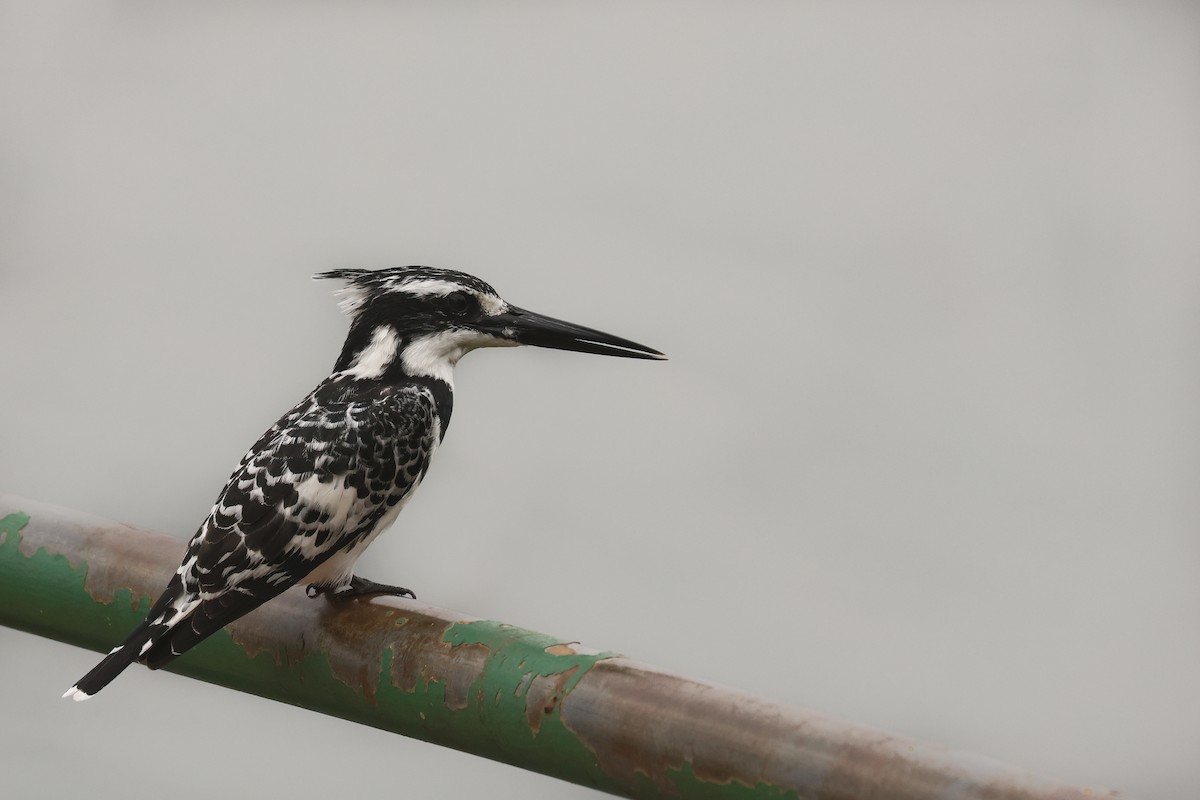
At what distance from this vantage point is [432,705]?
1.02 m

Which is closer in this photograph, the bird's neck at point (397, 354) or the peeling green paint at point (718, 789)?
the peeling green paint at point (718, 789)

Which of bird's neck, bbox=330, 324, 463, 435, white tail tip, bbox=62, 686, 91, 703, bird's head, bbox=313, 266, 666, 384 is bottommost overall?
white tail tip, bbox=62, 686, 91, 703

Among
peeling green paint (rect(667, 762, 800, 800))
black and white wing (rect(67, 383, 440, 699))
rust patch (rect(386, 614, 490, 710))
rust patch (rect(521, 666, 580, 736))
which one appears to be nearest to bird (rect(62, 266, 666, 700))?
black and white wing (rect(67, 383, 440, 699))

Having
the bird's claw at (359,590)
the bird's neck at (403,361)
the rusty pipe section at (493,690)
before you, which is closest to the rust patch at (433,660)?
the rusty pipe section at (493,690)

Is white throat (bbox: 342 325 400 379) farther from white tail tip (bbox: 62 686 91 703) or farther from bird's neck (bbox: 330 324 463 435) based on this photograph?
white tail tip (bbox: 62 686 91 703)

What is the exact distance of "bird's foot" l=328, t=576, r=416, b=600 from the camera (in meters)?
1.28

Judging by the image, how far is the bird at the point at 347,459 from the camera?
1.19 meters

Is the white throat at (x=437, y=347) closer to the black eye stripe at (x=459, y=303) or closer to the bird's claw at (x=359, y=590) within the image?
the black eye stripe at (x=459, y=303)

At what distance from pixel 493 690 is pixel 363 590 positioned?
1.37 ft

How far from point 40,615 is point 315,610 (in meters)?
0.27

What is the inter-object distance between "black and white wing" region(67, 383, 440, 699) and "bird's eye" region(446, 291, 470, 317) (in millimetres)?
113

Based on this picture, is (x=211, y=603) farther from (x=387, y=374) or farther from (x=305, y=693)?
(x=387, y=374)

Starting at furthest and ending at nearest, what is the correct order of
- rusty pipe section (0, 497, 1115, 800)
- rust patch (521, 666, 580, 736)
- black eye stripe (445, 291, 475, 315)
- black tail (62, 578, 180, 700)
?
black eye stripe (445, 291, 475, 315) < black tail (62, 578, 180, 700) < rust patch (521, 666, 580, 736) < rusty pipe section (0, 497, 1115, 800)

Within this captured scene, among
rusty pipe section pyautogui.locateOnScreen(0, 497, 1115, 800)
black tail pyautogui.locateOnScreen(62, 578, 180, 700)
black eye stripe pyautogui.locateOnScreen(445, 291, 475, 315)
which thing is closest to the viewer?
rusty pipe section pyautogui.locateOnScreen(0, 497, 1115, 800)
